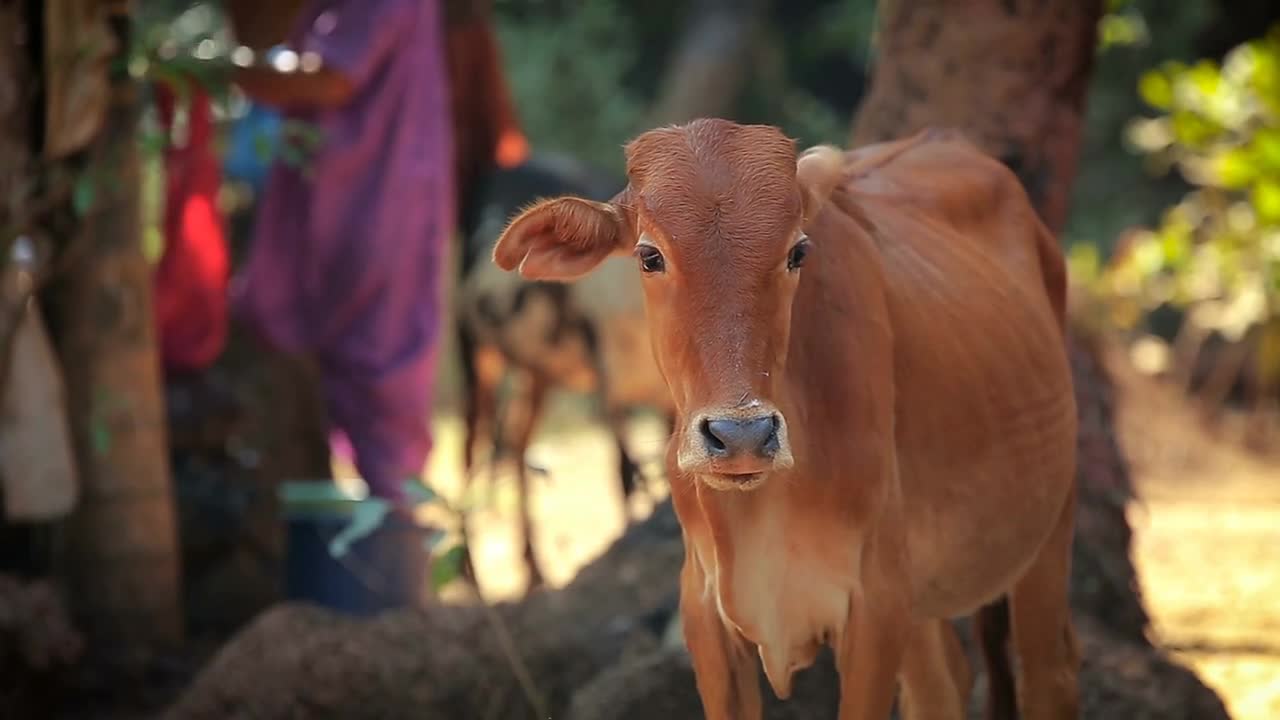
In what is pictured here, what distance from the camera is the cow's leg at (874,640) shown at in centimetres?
364

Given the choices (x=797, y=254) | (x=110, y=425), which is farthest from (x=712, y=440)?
(x=110, y=425)

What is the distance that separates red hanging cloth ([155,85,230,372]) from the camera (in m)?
7.04

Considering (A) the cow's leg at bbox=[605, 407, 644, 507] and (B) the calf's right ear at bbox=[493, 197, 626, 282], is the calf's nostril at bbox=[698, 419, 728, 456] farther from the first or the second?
(A) the cow's leg at bbox=[605, 407, 644, 507]

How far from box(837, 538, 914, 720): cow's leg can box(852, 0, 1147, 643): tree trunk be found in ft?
7.14

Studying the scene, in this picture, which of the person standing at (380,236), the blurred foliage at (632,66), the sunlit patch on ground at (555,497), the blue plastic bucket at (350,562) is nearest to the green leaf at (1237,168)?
the sunlit patch on ground at (555,497)

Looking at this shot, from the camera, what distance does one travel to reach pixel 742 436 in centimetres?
319

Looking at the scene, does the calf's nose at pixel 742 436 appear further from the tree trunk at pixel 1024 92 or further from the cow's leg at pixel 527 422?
the cow's leg at pixel 527 422

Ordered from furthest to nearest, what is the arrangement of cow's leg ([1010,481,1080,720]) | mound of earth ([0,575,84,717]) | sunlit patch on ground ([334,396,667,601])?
sunlit patch on ground ([334,396,667,601]) < mound of earth ([0,575,84,717]) < cow's leg ([1010,481,1080,720])

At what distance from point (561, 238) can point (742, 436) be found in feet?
2.33

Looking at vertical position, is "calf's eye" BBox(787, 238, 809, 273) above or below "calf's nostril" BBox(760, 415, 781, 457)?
above

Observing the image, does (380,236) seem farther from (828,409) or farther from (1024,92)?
(828,409)

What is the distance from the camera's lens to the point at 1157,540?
944 centimetres

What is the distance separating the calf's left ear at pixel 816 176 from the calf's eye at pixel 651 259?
316mm

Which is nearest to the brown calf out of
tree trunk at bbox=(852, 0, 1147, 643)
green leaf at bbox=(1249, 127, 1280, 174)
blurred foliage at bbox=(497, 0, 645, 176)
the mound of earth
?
tree trunk at bbox=(852, 0, 1147, 643)
